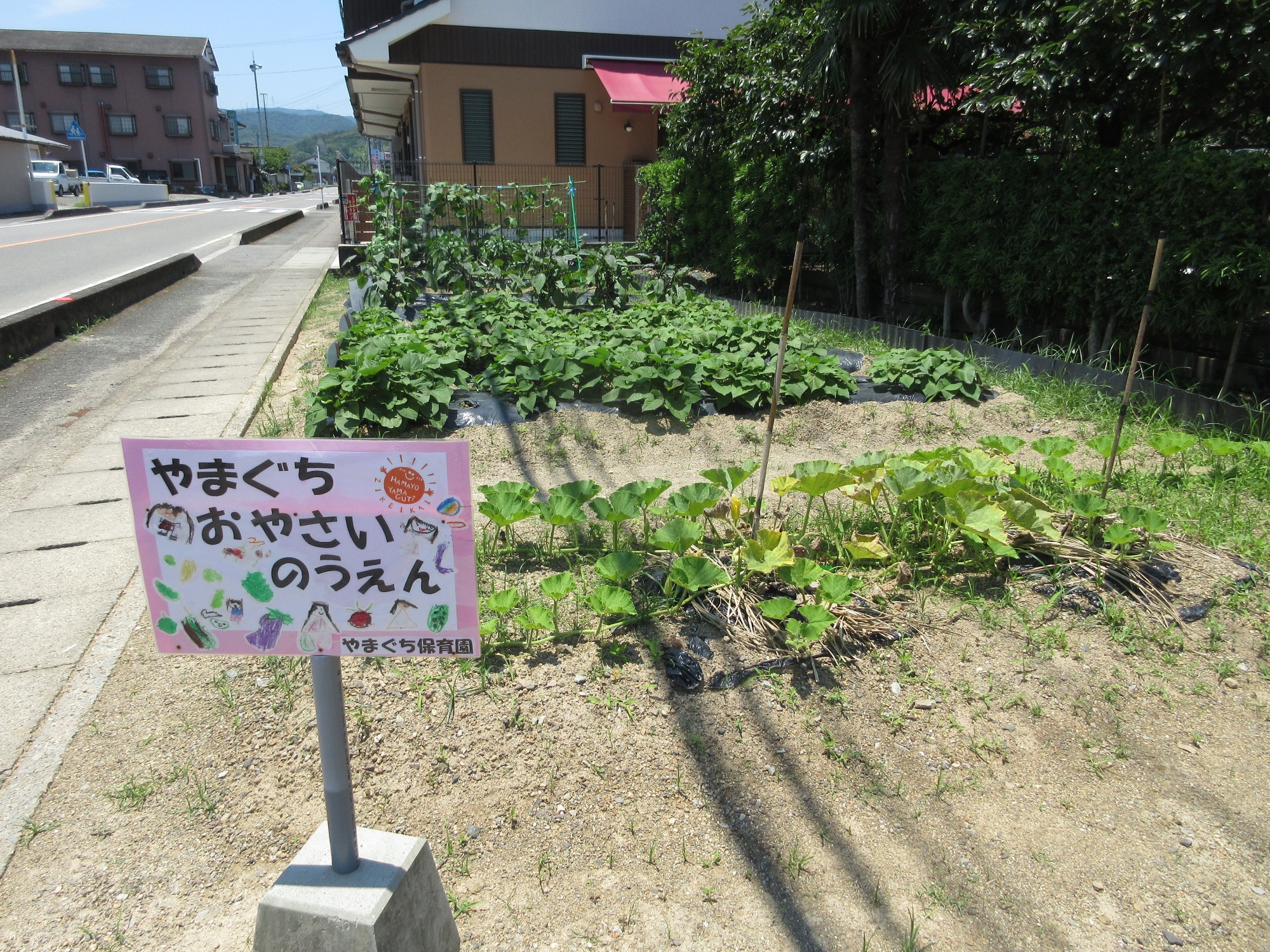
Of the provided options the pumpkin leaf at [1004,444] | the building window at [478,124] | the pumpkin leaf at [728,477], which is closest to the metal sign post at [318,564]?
the pumpkin leaf at [728,477]

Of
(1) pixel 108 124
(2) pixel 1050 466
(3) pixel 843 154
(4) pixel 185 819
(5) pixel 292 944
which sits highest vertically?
(1) pixel 108 124

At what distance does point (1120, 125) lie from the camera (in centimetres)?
675

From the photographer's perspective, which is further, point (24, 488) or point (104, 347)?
point (104, 347)

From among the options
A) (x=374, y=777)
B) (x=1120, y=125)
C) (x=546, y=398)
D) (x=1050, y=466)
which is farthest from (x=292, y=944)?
(x=1120, y=125)

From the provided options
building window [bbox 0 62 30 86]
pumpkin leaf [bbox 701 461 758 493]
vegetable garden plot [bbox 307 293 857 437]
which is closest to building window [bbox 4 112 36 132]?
building window [bbox 0 62 30 86]

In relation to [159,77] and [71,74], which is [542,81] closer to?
[159,77]

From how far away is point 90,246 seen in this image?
1852 cm

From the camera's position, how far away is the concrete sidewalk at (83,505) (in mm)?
2795

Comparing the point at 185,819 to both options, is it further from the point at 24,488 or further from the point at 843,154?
the point at 843,154

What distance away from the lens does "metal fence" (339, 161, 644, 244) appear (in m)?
15.8

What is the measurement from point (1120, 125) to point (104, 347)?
9.66m

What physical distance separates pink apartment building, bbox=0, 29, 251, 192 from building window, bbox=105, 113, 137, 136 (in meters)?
0.05

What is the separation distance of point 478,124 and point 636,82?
327cm

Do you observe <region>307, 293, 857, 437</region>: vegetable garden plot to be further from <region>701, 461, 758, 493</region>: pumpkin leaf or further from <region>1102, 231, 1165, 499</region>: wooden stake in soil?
<region>1102, 231, 1165, 499</region>: wooden stake in soil
